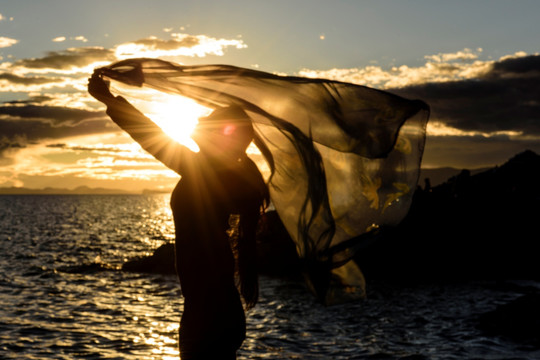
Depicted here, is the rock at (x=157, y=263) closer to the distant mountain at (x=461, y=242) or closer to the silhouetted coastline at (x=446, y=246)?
the silhouetted coastline at (x=446, y=246)

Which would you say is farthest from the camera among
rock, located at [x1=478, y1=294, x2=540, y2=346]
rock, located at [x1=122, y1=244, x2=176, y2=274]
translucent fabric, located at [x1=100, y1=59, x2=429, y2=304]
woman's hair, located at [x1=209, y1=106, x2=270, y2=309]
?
rock, located at [x1=122, y1=244, x2=176, y2=274]

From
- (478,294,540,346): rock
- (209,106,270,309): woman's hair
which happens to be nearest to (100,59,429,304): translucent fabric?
(209,106,270,309): woman's hair

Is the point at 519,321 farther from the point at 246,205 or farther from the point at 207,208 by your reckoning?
the point at 207,208

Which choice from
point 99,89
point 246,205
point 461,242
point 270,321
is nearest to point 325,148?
point 246,205

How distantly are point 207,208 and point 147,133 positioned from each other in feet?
2.05

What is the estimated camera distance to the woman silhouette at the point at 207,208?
3412 millimetres

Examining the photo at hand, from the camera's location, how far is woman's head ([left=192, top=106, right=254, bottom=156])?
11.3ft

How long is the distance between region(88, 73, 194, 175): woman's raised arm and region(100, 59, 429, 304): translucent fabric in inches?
20.8

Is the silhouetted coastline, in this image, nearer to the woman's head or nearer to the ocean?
the ocean

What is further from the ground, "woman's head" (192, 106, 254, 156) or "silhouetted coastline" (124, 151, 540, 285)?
"woman's head" (192, 106, 254, 156)

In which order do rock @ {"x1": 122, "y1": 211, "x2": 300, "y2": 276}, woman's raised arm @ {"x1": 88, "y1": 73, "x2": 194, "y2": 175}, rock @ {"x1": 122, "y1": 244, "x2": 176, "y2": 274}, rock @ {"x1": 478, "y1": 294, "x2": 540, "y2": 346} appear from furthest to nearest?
rock @ {"x1": 122, "y1": 244, "x2": 176, "y2": 274}
rock @ {"x1": 122, "y1": 211, "x2": 300, "y2": 276}
rock @ {"x1": 478, "y1": 294, "x2": 540, "y2": 346}
woman's raised arm @ {"x1": 88, "y1": 73, "x2": 194, "y2": 175}

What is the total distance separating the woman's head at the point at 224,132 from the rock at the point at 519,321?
1129 centimetres

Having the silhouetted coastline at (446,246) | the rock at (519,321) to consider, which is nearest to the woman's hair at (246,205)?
the rock at (519,321)

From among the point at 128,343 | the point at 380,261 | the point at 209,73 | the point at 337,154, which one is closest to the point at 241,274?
the point at 337,154
